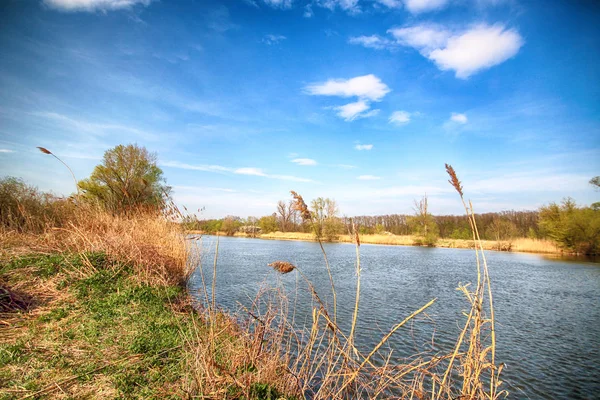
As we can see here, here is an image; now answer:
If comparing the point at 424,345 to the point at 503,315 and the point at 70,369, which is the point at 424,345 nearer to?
the point at 503,315

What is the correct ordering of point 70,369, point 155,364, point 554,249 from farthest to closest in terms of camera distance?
point 554,249 < point 155,364 < point 70,369

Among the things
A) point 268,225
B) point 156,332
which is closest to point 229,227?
point 268,225

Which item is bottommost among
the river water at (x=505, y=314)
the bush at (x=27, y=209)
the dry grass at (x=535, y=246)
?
the river water at (x=505, y=314)

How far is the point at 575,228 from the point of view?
3031cm

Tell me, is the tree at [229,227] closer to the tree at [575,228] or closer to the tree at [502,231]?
the tree at [502,231]

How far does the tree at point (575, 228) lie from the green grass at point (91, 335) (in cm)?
3790

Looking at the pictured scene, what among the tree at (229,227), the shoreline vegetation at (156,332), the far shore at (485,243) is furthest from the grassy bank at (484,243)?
the shoreline vegetation at (156,332)

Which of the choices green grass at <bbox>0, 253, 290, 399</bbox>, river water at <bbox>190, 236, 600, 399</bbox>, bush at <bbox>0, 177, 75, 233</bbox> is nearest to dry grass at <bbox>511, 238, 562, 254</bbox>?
river water at <bbox>190, 236, 600, 399</bbox>

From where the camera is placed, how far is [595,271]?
790 inches

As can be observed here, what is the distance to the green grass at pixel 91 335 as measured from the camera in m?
3.28

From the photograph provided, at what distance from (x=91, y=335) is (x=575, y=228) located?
40.0 meters

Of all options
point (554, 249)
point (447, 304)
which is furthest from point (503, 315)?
point (554, 249)

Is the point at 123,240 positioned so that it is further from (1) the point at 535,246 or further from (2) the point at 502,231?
(2) the point at 502,231

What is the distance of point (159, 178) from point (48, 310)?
31726mm
